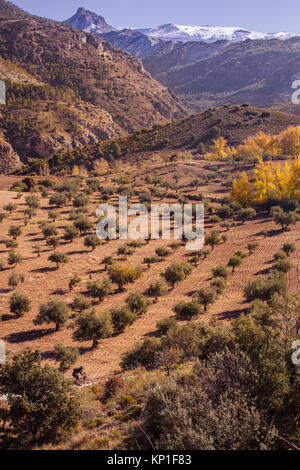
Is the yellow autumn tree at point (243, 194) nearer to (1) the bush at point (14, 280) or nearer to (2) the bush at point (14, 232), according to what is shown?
(2) the bush at point (14, 232)

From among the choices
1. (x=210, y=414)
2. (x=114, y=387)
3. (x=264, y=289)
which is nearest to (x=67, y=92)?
(x=264, y=289)

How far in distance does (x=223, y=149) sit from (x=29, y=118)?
68.3 meters

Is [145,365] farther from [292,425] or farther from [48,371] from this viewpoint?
[292,425]

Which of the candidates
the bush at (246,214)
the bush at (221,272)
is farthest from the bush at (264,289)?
the bush at (246,214)

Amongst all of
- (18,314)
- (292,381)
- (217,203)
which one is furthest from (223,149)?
(292,381)

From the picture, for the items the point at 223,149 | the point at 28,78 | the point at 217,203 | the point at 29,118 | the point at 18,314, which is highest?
the point at 28,78

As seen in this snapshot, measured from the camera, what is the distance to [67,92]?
12606cm

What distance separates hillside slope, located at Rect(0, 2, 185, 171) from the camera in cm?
10300

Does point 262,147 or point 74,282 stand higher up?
point 262,147

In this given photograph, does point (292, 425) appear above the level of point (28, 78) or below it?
below

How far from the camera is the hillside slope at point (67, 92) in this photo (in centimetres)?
10300

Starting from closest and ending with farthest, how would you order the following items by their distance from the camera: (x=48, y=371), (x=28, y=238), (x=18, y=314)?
(x=48, y=371) < (x=18, y=314) < (x=28, y=238)

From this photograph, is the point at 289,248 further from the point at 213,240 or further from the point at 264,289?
the point at 264,289

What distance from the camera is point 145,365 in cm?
1132
